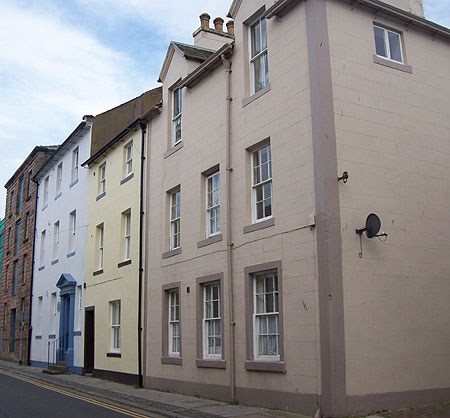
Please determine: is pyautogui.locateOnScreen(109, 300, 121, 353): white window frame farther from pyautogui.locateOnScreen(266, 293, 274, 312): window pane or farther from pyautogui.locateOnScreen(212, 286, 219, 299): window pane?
pyautogui.locateOnScreen(266, 293, 274, 312): window pane

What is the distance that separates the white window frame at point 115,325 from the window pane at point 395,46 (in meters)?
12.5

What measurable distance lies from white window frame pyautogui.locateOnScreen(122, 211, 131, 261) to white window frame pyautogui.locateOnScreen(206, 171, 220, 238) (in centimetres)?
560

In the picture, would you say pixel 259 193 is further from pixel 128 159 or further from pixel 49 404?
pixel 128 159

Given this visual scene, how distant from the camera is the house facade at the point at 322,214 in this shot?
417 inches

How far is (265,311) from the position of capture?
12250 millimetres

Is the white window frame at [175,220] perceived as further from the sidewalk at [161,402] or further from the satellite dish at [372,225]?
the satellite dish at [372,225]

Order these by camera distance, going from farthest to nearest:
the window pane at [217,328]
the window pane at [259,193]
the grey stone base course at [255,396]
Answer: the window pane at [217,328], the window pane at [259,193], the grey stone base course at [255,396]

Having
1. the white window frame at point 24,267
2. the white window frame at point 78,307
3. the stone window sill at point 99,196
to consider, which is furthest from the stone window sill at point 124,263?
the white window frame at point 24,267

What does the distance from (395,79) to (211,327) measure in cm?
734

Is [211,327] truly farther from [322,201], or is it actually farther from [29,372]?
[29,372]

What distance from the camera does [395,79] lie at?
1241 cm

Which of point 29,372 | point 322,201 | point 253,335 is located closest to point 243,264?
point 253,335

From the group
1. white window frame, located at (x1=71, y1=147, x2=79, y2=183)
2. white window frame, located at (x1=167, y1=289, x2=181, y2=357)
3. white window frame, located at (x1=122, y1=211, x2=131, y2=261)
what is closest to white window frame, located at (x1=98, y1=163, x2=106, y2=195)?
white window frame, located at (x1=122, y1=211, x2=131, y2=261)

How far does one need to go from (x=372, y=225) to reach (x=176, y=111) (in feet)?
28.1
